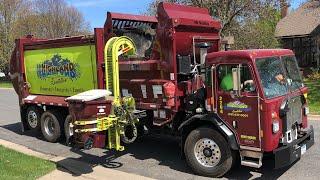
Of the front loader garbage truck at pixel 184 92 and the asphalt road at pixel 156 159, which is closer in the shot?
the front loader garbage truck at pixel 184 92

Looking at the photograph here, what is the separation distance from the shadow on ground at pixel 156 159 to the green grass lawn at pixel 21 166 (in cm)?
40

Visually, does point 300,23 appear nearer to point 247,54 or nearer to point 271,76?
point 271,76

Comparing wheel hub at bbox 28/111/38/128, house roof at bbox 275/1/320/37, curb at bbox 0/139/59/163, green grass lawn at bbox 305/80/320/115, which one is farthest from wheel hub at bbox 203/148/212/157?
house roof at bbox 275/1/320/37

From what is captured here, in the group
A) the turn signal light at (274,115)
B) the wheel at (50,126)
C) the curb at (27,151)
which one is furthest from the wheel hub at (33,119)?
the turn signal light at (274,115)

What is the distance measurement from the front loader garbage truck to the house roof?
24866 millimetres

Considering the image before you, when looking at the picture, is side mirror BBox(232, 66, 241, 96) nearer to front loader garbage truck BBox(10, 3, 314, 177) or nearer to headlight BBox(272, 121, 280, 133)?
front loader garbage truck BBox(10, 3, 314, 177)

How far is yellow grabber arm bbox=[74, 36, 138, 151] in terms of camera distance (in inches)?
343

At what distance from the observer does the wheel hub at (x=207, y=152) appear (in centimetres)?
802

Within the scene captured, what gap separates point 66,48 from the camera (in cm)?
1131

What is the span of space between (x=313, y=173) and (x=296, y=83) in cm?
155

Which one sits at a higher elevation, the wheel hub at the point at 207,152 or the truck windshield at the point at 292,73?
the truck windshield at the point at 292,73

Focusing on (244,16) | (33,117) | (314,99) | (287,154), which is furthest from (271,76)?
(244,16)

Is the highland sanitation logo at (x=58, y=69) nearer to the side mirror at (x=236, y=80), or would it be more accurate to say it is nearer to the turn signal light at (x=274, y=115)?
the side mirror at (x=236, y=80)

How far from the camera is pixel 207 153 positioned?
811 cm
